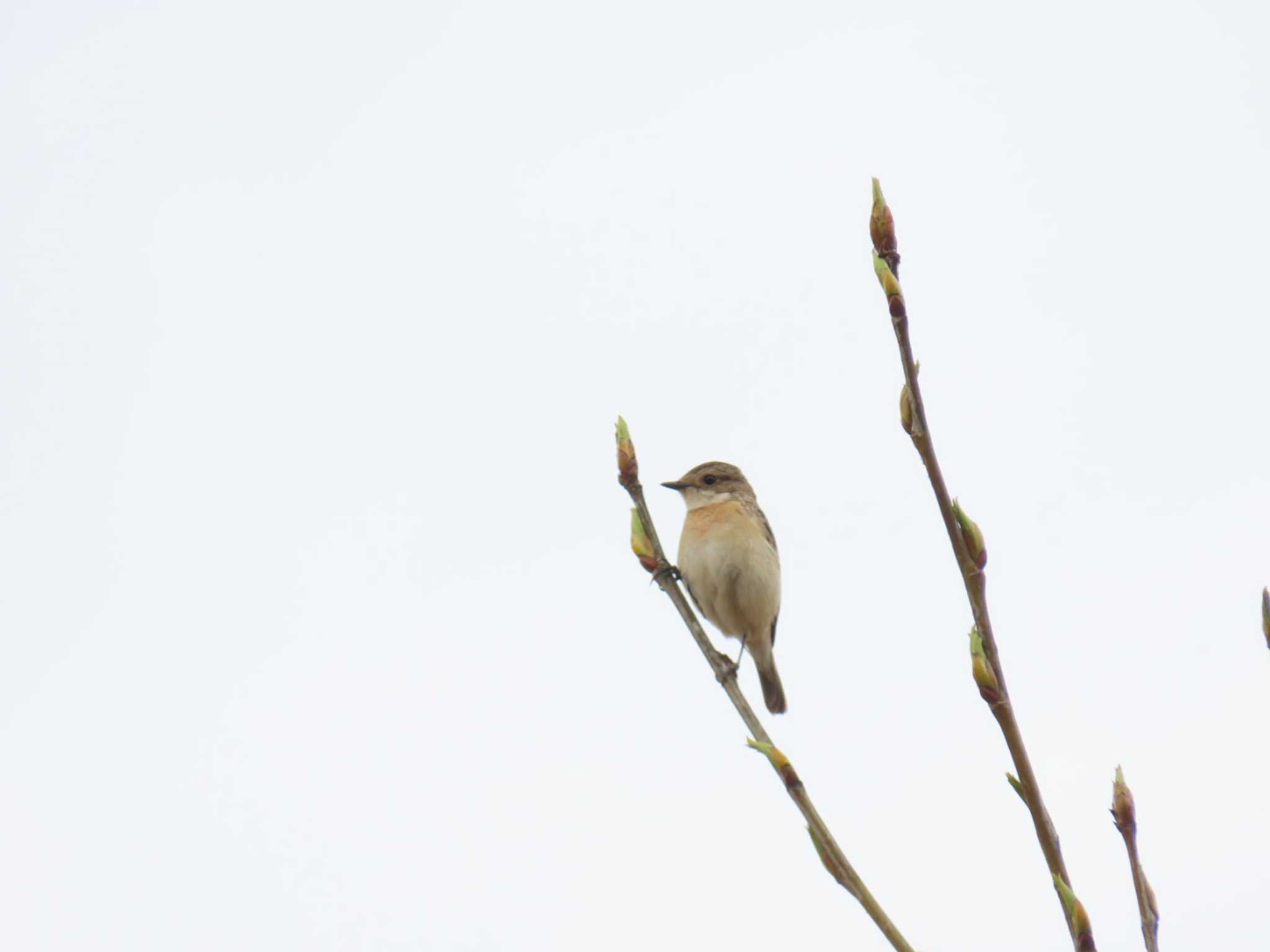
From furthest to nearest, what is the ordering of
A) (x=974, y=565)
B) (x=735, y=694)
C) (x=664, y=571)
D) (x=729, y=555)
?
(x=729, y=555), (x=664, y=571), (x=735, y=694), (x=974, y=565)

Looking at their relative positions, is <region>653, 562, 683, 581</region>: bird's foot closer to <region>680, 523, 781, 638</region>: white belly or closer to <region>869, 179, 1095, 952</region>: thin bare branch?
<region>869, 179, 1095, 952</region>: thin bare branch

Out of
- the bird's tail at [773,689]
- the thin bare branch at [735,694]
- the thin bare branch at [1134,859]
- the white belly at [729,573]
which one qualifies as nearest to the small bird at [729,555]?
the white belly at [729,573]

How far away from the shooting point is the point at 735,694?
12.4 feet

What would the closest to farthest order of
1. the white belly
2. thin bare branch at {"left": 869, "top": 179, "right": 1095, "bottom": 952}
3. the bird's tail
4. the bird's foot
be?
1. thin bare branch at {"left": 869, "top": 179, "right": 1095, "bottom": 952}
2. the bird's foot
3. the white belly
4. the bird's tail

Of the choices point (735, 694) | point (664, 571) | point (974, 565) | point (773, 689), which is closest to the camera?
point (974, 565)

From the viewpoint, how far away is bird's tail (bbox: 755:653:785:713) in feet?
41.8

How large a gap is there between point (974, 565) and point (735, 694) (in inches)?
37.3

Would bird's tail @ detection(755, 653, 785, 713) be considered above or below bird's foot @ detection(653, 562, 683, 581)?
below

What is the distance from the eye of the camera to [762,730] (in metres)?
3.53

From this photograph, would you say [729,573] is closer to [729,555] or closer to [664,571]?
→ [729,555]

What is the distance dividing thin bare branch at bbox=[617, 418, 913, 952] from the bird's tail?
813 cm

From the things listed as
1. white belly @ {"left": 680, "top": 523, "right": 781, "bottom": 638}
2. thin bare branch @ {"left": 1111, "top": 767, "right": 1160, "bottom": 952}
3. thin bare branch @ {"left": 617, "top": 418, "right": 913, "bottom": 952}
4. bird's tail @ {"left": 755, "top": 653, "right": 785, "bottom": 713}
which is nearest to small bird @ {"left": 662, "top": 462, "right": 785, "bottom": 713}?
white belly @ {"left": 680, "top": 523, "right": 781, "bottom": 638}

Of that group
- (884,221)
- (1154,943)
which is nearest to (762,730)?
(1154,943)

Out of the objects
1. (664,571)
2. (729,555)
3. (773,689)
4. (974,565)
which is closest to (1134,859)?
(974,565)
